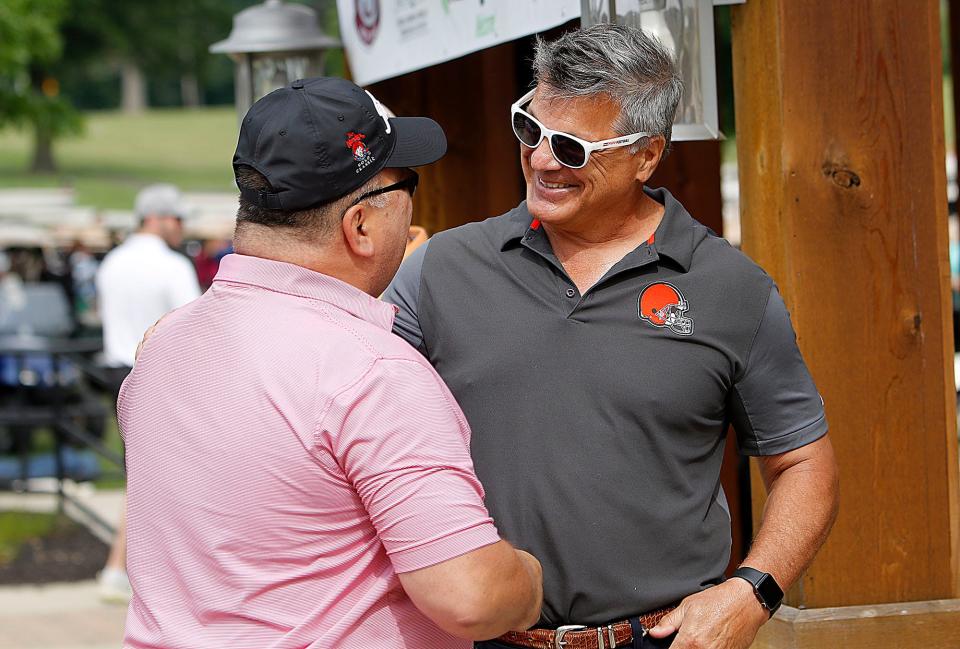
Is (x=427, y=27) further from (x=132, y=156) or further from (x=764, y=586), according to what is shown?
(x=132, y=156)

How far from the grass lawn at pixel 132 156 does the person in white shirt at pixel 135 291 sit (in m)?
33.8

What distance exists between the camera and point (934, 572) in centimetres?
274

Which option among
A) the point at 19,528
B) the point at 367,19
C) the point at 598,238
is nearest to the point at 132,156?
the point at 19,528

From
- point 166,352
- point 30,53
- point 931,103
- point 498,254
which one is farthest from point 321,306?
point 30,53

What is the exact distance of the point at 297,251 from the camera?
179 cm

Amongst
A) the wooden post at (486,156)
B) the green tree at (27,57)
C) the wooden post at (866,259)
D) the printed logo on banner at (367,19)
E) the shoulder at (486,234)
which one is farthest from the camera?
the green tree at (27,57)

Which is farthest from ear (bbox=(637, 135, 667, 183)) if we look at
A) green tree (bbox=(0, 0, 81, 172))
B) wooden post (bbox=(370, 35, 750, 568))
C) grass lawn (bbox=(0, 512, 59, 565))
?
green tree (bbox=(0, 0, 81, 172))

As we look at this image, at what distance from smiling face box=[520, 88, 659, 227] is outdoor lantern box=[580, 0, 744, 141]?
422 millimetres

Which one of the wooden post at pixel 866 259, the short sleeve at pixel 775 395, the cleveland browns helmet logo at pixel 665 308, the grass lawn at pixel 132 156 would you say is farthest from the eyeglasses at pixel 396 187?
the grass lawn at pixel 132 156

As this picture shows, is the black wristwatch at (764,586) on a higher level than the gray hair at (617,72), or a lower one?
lower

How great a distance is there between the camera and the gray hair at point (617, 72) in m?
2.22

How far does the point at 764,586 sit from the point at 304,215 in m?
1.05

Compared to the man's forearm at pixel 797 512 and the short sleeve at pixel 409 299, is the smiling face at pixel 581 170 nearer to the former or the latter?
the short sleeve at pixel 409 299

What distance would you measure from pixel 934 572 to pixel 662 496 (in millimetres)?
924
